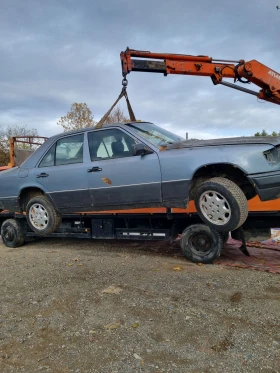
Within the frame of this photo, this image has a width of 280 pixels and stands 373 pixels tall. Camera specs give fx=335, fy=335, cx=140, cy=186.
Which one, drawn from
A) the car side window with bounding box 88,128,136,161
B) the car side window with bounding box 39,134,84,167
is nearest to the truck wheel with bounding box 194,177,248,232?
the car side window with bounding box 88,128,136,161

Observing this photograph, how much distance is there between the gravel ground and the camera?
254 centimetres

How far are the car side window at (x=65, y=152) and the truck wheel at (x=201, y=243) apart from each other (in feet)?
6.81

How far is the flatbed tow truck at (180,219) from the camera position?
16.5 feet

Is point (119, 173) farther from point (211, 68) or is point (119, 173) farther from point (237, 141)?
point (211, 68)

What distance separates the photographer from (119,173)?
4879 mm

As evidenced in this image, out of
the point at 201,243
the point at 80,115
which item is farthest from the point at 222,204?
the point at 80,115

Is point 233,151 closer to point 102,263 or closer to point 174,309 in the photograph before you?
point 174,309

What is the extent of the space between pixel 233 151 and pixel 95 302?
2.44 metres

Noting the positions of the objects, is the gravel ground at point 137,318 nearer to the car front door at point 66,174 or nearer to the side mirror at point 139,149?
the car front door at point 66,174

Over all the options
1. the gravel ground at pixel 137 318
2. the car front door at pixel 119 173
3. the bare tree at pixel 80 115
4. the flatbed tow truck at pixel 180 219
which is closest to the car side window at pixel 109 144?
the car front door at pixel 119 173

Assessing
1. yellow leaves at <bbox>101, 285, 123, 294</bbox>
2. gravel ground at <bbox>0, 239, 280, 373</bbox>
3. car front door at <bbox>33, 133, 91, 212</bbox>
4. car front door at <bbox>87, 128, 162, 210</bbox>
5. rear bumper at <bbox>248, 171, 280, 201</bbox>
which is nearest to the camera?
gravel ground at <bbox>0, 239, 280, 373</bbox>

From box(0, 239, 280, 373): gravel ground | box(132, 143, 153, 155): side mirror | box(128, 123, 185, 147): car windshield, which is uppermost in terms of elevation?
box(128, 123, 185, 147): car windshield

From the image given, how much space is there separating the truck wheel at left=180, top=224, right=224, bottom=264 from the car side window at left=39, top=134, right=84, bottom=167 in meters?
2.08

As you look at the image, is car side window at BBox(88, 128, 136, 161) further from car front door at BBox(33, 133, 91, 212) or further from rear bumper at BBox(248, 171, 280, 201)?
rear bumper at BBox(248, 171, 280, 201)
